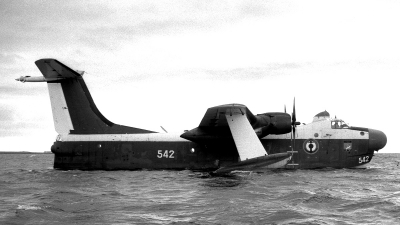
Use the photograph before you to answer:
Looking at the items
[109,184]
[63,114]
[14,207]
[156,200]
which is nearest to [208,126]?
[109,184]

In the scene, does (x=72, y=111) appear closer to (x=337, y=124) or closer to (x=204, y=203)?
(x=204, y=203)

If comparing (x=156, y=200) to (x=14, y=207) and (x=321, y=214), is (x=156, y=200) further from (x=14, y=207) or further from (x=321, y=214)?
(x=321, y=214)

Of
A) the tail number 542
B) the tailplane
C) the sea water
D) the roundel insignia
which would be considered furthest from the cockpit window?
the tailplane

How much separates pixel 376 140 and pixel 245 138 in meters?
9.55

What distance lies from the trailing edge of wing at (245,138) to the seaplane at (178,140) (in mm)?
785

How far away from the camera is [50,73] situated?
25625 millimetres

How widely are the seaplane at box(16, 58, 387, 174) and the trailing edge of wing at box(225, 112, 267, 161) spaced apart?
0.78 m

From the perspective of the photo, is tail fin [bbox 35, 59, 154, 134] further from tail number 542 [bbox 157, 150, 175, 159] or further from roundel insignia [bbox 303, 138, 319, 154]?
roundel insignia [bbox 303, 138, 319, 154]

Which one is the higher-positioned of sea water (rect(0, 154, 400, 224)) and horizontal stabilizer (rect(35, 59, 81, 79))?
horizontal stabilizer (rect(35, 59, 81, 79))

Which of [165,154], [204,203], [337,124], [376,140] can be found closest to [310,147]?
[337,124]

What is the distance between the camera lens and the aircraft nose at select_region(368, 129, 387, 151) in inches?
Result: 1012

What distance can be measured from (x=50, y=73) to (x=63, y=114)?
295 cm

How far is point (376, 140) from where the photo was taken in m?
25.8

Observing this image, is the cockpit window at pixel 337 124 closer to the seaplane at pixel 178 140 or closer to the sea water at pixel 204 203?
the seaplane at pixel 178 140
